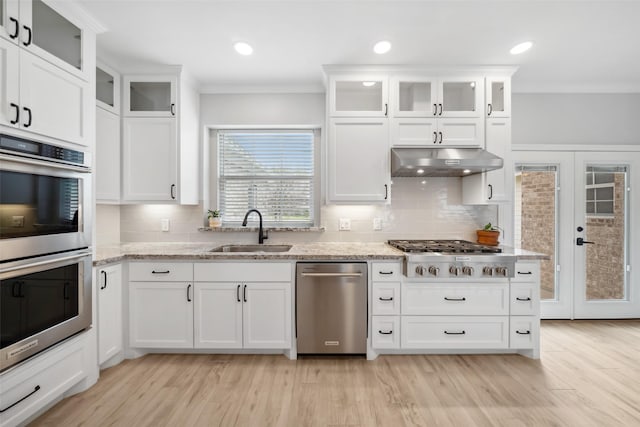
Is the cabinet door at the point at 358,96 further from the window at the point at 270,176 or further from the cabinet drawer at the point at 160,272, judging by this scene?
the cabinet drawer at the point at 160,272

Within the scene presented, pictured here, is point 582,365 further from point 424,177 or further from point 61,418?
Result: point 61,418

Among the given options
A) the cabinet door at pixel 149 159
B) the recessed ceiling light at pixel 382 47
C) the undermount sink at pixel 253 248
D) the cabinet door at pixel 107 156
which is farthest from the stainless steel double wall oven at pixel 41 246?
the recessed ceiling light at pixel 382 47

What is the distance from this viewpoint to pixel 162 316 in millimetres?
2574

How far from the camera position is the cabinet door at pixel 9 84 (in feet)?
5.25

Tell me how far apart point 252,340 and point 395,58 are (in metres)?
2.71

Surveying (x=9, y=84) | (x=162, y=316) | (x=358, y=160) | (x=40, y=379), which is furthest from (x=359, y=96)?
(x=40, y=379)

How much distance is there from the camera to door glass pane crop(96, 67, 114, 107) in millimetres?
2717

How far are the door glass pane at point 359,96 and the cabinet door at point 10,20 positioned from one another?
220cm

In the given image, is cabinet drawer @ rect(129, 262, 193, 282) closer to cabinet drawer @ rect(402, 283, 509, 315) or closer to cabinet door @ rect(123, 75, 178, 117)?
cabinet door @ rect(123, 75, 178, 117)

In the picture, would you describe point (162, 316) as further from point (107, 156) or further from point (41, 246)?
point (107, 156)

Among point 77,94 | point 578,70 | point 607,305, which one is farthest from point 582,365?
point 77,94

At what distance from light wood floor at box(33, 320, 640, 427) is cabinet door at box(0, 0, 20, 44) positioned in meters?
2.15

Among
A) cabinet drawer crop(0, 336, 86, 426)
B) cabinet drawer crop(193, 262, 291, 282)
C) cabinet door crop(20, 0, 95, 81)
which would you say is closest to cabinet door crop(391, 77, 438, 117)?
cabinet drawer crop(193, 262, 291, 282)

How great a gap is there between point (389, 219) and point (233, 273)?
168cm
